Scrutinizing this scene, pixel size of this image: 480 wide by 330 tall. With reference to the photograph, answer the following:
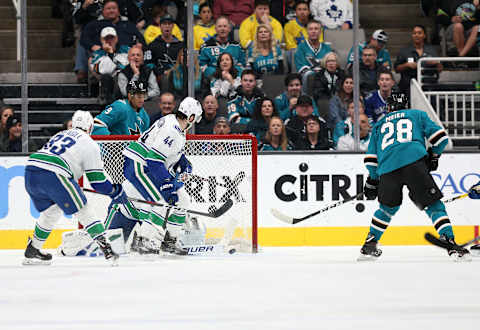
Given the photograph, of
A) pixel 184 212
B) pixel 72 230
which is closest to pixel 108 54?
pixel 72 230

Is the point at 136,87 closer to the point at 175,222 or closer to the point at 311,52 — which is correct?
the point at 175,222

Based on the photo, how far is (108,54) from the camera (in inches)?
267

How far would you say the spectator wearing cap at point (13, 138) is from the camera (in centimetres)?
635

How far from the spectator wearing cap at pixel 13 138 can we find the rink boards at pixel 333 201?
0.70 metres

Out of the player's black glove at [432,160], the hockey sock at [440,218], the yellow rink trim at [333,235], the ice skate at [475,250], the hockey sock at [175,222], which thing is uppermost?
the player's black glove at [432,160]

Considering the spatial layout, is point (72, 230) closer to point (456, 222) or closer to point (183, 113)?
point (183, 113)

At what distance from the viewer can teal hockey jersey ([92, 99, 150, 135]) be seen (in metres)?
6.09

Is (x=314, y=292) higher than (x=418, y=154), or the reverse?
(x=418, y=154)

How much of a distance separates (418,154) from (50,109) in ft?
9.44

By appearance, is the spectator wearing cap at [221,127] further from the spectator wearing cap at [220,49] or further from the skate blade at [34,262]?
the skate blade at [34,262]

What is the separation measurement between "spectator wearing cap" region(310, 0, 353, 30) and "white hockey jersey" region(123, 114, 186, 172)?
238 cm

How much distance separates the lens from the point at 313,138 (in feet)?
21.5

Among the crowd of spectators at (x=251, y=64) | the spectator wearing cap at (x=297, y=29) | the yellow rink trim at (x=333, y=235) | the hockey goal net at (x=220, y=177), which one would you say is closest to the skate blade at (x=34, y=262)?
the hockey goal net at (x=220, y=177)

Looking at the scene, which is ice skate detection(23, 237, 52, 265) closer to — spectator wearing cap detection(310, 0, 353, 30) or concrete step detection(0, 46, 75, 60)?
concrete step detection(0, 46, 75, 60)
